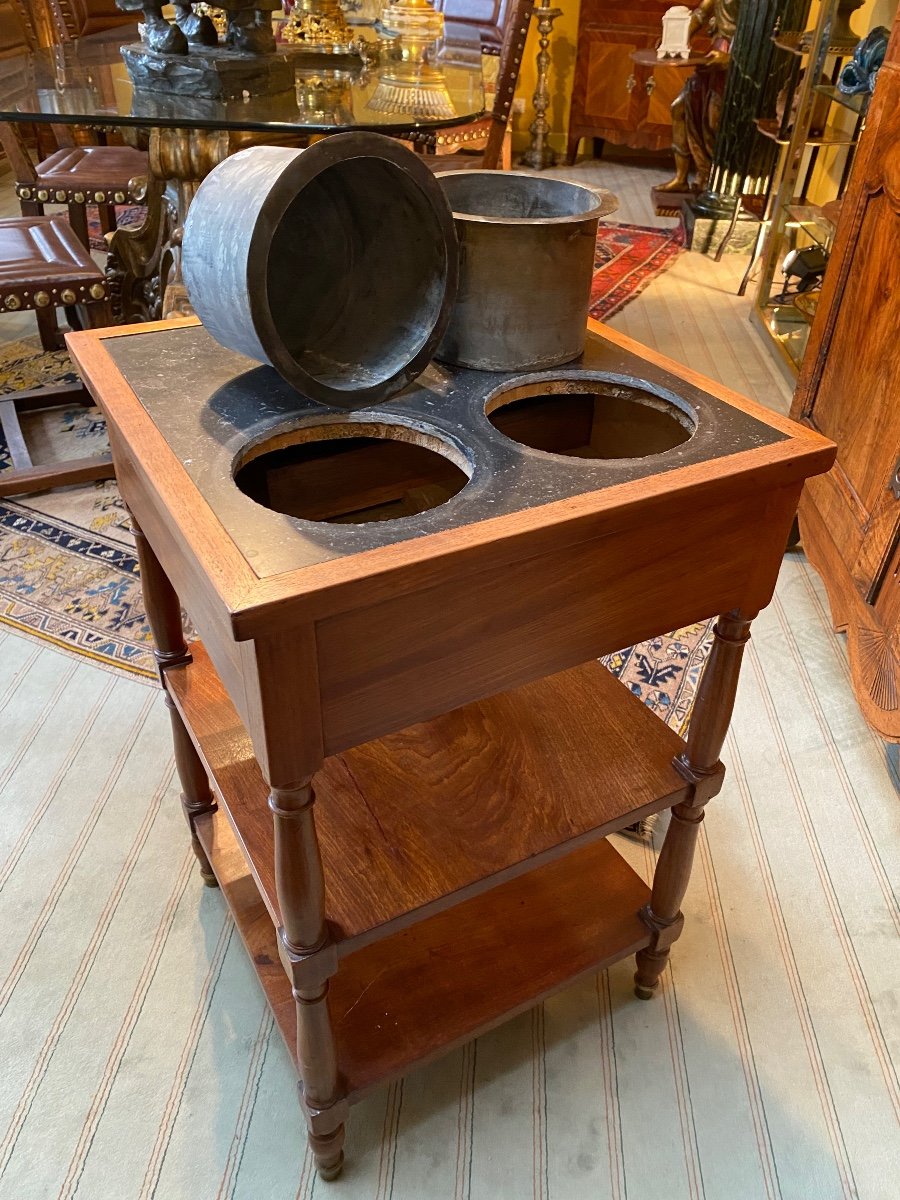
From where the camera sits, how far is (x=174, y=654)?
1.25 metres

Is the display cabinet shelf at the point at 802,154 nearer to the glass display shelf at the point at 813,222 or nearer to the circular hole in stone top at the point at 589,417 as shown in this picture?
the glass display shelf at the point at 813,222

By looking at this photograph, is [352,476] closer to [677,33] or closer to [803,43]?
[803,43]

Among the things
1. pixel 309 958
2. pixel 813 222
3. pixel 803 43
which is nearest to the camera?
pixel 309 958

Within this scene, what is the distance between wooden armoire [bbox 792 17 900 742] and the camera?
1.62m

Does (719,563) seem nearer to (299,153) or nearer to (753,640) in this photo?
(299,153)

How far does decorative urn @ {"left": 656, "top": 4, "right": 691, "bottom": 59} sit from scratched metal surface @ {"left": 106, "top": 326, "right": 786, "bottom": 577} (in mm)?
3958

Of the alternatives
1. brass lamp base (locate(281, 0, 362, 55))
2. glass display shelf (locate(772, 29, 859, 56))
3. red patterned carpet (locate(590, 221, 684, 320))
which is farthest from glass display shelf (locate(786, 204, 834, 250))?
brass lamp base (locate(281, 0, 362, 55))

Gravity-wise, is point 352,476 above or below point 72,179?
above

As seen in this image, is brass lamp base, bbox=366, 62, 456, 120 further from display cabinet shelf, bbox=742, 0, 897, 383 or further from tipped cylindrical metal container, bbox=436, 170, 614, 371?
tipped cylindrical metal container, bbox=436, 170, 614, 371

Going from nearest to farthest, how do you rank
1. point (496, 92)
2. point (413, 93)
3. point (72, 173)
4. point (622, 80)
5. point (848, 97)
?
point (413, 93) → point (848, 97) → point (496, 92) → point (72, 173) → point (622, 80)

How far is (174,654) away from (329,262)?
0.57 m

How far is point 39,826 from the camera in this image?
4.90 ft

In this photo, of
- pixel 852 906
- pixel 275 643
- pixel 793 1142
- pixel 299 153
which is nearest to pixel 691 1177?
pixel 793 1142

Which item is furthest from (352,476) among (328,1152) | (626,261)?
(626,261)
